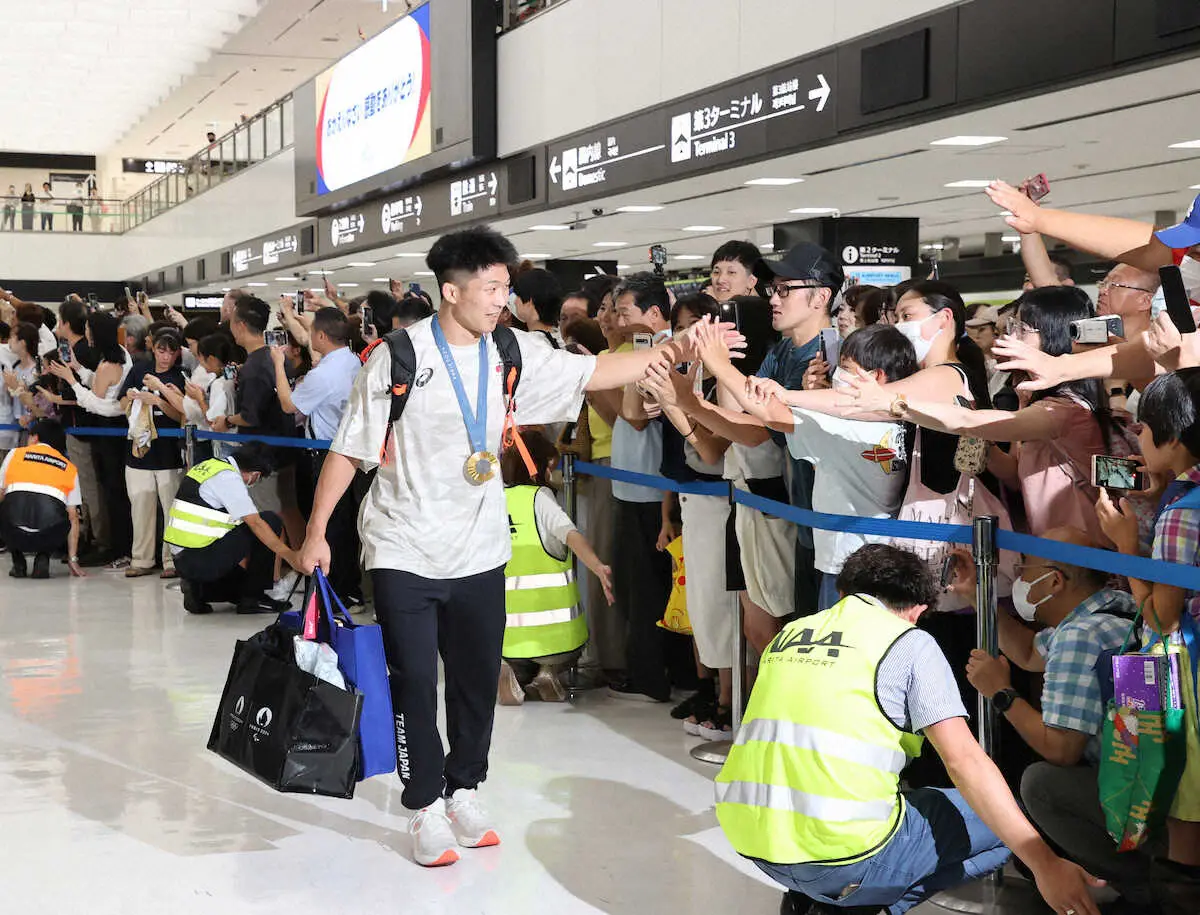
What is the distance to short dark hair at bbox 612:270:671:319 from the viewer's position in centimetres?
536

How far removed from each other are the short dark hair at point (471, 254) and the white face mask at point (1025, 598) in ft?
5.10

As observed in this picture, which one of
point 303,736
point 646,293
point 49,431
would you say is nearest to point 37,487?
point 49,431

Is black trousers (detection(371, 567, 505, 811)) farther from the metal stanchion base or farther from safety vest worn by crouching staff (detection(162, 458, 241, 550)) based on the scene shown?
safety vest worn by crouching staff (detection(162, 458, 241, 550))

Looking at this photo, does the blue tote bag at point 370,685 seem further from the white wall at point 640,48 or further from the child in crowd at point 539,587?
the white wall at point 640,48

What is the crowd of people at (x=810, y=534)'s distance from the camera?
2.76 m

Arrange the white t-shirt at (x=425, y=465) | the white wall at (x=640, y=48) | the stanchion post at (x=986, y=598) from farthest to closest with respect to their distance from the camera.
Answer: the white wall at (x=640, y=48), the white t-shirt at (x=425, y=465), the stanchion post at (x=986, y=598)

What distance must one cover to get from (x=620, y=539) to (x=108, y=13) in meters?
13.9

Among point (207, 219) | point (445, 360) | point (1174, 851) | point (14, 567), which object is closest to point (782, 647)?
point (1174, 851)

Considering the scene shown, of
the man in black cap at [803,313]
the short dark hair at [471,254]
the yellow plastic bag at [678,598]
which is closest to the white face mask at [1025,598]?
the man in black cap at [803,313]

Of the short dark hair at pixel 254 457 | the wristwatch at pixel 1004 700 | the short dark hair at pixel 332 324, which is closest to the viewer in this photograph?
the wristwatch at pixel 1004 700

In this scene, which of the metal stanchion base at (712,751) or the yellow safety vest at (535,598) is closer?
the metal stanchion base at (712,751)

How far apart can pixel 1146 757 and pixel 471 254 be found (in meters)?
2.05

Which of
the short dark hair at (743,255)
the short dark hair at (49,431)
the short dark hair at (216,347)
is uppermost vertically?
the short dark hair at (743,255)

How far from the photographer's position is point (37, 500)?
8.69 meters
